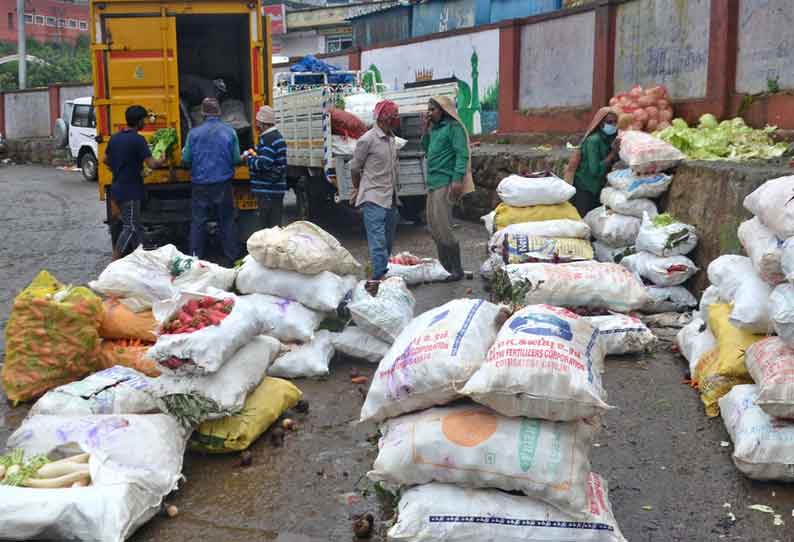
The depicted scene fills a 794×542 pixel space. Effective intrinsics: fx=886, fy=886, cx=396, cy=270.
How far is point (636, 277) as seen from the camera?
6551mm

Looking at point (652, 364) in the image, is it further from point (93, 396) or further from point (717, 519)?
point (93, 396)

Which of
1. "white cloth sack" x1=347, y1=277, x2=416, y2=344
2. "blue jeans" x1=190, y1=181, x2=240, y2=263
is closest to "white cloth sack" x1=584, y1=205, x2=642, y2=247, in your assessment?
"white cloth sack" x1=347, y1=277, x2=416, y2=344

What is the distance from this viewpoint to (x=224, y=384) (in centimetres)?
425

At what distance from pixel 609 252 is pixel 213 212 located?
3790 mm

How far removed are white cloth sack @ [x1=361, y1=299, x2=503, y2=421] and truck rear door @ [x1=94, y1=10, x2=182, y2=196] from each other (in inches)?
258

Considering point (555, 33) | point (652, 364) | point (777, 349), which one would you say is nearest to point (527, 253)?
point (652, 364)

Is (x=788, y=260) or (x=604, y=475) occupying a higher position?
(x=788, y=260)

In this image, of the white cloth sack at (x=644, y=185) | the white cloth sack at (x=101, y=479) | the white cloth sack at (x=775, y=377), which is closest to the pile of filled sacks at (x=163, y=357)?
the white cloth sack at (x=101, y=479)

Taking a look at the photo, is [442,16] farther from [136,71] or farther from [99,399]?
[99,399]

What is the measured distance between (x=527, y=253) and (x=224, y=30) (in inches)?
233

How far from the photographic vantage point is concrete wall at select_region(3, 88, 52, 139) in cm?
2847

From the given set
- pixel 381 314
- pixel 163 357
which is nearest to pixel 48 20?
pixel 381 314

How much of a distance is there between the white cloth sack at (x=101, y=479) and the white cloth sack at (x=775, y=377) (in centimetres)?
254

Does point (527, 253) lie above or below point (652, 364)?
above
